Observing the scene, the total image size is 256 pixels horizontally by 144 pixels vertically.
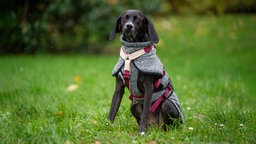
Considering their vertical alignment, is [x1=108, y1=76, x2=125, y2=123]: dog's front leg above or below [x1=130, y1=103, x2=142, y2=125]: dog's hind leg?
above

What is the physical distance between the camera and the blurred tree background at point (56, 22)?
38.1 feet

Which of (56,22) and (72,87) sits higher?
(56,22)

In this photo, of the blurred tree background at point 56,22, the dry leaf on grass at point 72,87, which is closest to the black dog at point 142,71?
the dry leaf on grass at point 72,87

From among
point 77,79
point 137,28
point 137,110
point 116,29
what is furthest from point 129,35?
point 77,79

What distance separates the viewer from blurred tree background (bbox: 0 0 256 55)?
11625mm

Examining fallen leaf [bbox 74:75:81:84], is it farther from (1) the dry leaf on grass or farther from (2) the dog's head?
(2) the dog's head

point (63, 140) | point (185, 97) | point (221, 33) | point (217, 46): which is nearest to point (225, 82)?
point (185, 97)

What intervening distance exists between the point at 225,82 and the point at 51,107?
3826 millimetres

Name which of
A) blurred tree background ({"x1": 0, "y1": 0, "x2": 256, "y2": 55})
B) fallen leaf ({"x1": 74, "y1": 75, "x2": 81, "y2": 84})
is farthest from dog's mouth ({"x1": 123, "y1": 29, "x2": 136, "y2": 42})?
blurred tree background ({"x1": 0, "y1": 0, "x2": 256, "y2": 55})

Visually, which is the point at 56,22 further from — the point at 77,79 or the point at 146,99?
the point at 146,99

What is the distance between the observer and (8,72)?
872 centimetres

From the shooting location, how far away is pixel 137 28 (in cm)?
424

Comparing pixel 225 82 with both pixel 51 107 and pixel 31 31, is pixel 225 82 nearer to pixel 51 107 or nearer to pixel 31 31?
pixel 51 107

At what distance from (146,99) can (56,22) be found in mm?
8407
